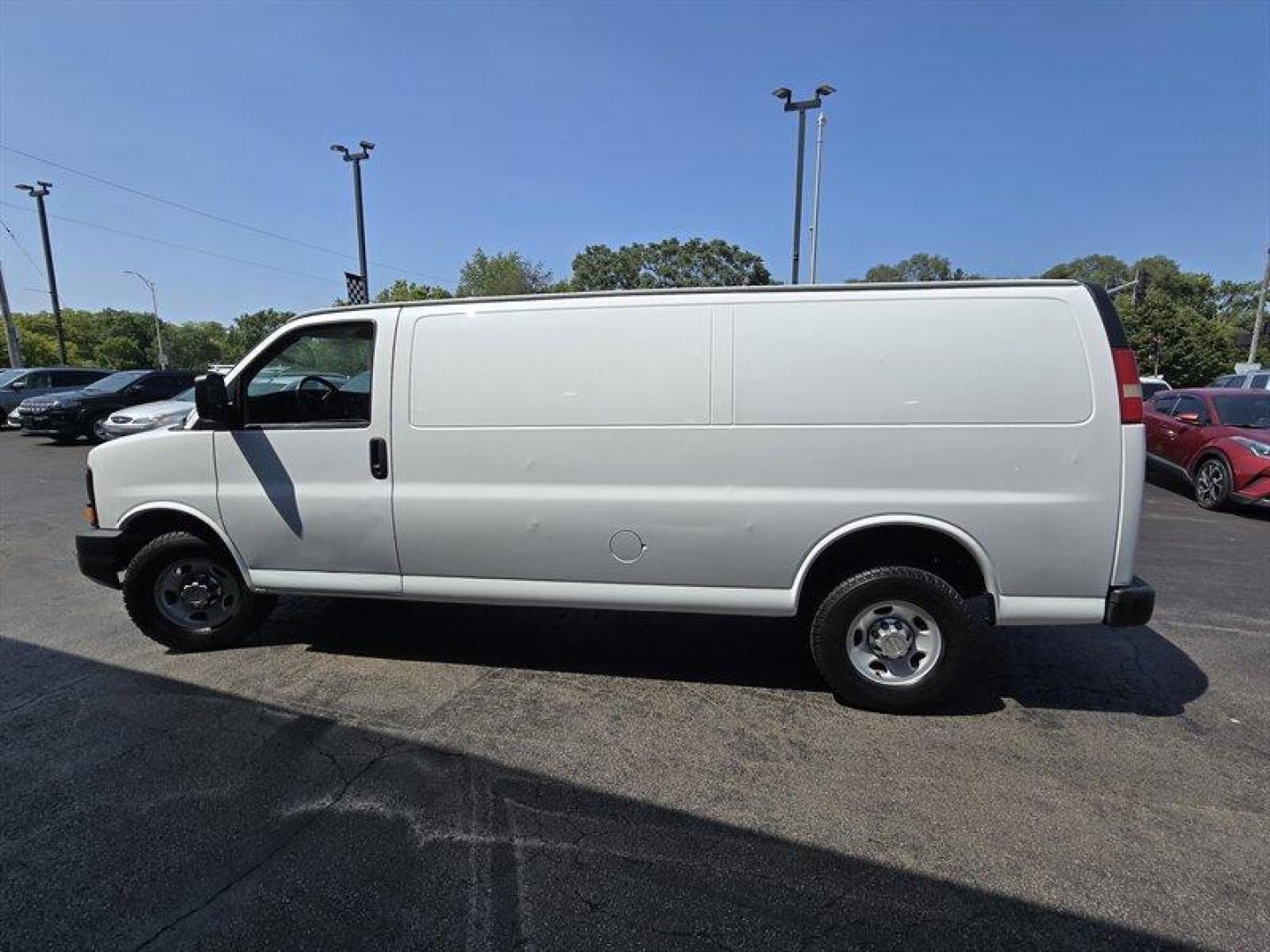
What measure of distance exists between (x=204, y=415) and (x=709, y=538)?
3.00m

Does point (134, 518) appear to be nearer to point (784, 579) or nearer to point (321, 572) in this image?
point (321, 572)

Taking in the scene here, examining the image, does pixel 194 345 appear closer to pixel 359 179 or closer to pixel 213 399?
pixel 359 179

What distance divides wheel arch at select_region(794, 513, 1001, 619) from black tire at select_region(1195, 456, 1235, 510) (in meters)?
7.73

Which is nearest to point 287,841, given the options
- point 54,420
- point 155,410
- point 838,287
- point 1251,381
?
point 838,287

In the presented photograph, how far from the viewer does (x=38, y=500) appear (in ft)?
31.6

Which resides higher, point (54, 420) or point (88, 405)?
point (88, 405)

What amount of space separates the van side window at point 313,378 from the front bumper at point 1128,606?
4.00m

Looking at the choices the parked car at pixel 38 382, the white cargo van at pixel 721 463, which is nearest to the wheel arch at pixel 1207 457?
the white cargo van at pixel 721 463

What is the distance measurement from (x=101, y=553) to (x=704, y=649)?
3920 mm

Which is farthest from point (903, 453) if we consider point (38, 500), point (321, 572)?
point (38, 500)

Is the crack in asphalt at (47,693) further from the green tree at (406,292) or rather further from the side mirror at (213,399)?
the green tree at (406,292)

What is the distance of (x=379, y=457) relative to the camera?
3.86 meters

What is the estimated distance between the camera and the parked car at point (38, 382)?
66.0ft

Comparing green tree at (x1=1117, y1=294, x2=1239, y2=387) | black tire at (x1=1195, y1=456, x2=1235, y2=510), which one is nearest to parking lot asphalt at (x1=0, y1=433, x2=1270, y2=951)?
black tire at (x1=1195, y1=456, x2=1235, y2=510)
